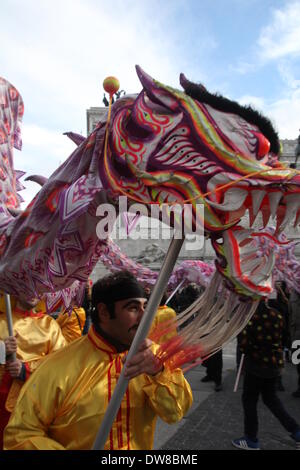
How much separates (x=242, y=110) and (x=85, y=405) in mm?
1224

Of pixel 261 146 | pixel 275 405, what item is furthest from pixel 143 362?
pixel 275 405

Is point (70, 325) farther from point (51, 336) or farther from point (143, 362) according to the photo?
point (143, 362)

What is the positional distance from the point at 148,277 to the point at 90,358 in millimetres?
2825

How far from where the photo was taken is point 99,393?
1601 mm

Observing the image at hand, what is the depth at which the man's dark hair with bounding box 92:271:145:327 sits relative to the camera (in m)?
1.76

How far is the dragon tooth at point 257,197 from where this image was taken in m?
1.18

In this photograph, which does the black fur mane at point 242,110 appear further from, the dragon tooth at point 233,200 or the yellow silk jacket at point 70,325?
the yellow silk jacket at point 70,325

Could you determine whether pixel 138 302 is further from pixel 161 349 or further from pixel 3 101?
pixel 3 101

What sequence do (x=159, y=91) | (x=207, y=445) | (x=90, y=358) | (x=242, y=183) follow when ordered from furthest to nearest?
(x=207, y=445), (x=90, y=358), (x=159, y=91), (x=242, y=183)

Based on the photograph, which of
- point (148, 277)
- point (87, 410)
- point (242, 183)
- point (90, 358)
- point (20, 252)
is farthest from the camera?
point (148, 277)

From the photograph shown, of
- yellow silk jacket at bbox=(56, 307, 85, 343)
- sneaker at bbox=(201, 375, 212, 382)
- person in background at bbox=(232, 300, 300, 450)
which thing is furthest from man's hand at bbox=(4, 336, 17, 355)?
sneaker at bbox=(201, 375, 212, 382)
